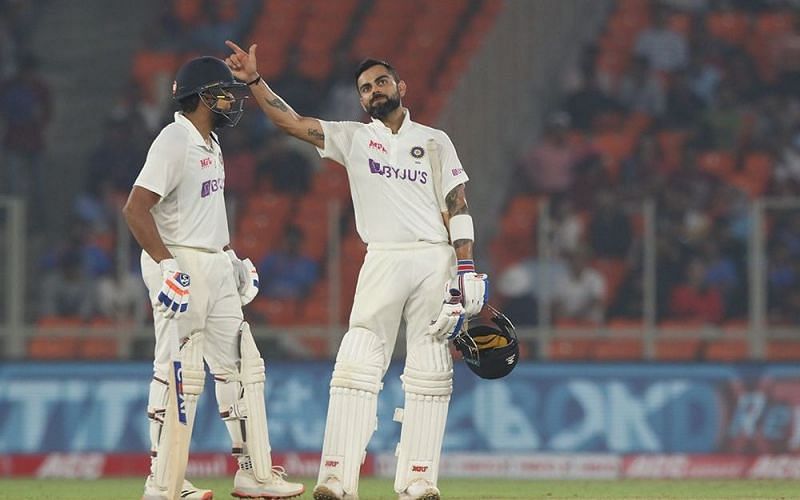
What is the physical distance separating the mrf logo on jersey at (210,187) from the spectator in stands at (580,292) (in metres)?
5.11

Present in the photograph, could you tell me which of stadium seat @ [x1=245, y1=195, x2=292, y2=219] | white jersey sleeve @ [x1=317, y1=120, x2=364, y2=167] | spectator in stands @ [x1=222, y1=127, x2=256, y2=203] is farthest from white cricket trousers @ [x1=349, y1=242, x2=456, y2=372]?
spectator in stands @ [x1=222, y1=127, x2=256, y2=203]

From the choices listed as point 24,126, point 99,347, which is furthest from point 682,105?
point 99,347

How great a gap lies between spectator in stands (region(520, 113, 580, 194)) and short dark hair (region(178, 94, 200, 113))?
785 centimetres

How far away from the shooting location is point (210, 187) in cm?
Result: 809

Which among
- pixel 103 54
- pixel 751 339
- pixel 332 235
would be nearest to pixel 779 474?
pixel 751 339

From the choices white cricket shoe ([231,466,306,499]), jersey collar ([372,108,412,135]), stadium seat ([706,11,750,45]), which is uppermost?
stadium seat ([706,11,750,45])

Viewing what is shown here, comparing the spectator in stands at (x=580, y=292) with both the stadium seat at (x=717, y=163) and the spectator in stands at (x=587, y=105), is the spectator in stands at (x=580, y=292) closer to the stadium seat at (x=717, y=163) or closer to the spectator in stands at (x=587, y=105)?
the stadium seat at (x=717, y=163)

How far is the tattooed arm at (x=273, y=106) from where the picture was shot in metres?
8.17

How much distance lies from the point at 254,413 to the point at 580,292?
17.4 ft

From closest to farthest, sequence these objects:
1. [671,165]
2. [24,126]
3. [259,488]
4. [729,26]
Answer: [259,488], [671,165], [24,126], [729,26]

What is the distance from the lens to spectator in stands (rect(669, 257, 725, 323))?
13.3 metres

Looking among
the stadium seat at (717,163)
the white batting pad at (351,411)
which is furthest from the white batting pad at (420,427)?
the stadium seat at (717,163)

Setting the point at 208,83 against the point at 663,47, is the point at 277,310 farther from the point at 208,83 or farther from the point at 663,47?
the point at 663,47

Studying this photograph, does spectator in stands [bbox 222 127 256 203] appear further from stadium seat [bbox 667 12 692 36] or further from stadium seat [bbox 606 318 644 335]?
stadium seat [bbox 667 12 692 36]
